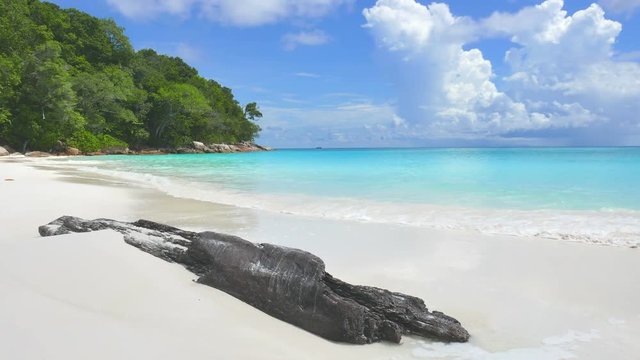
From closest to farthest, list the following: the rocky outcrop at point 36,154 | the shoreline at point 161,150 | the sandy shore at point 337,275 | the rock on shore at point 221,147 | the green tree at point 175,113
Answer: the sandy shore at point 337,275 < the rocky outcrop at point 36,154 < the shoreline at point 161,150 < the green tree at point 175,113 < the rock on shore at point 221,147

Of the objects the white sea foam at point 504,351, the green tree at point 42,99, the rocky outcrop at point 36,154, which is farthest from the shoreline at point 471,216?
the green tree at point 42,99

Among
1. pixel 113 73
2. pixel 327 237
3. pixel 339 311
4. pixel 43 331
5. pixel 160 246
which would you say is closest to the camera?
pixel 43 331

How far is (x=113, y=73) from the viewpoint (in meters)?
49.4

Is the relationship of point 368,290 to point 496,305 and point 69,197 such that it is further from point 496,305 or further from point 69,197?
point 69,197

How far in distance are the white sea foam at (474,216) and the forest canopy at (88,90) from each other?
107 feet

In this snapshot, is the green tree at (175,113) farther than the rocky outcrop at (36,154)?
Yes

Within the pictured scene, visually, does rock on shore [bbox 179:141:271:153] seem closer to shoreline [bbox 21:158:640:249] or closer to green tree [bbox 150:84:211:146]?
green tree [bbox 150:84:211:146]

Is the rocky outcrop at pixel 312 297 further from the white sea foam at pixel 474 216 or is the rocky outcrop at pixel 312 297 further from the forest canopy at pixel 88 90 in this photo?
the forest canopy at pixel 88 90

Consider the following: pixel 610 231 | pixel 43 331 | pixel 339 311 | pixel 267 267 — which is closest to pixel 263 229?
pixel 267 267

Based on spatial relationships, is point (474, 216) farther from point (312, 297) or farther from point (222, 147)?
point (222, 147)

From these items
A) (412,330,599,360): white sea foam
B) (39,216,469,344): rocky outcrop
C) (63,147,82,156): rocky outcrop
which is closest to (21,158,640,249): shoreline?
(412,330,599,360): white sea foam

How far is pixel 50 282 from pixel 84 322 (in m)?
0.77

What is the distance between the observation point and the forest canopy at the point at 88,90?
35719 millimetres

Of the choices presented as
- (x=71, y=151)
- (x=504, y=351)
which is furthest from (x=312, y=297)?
(x=71, y=151)
